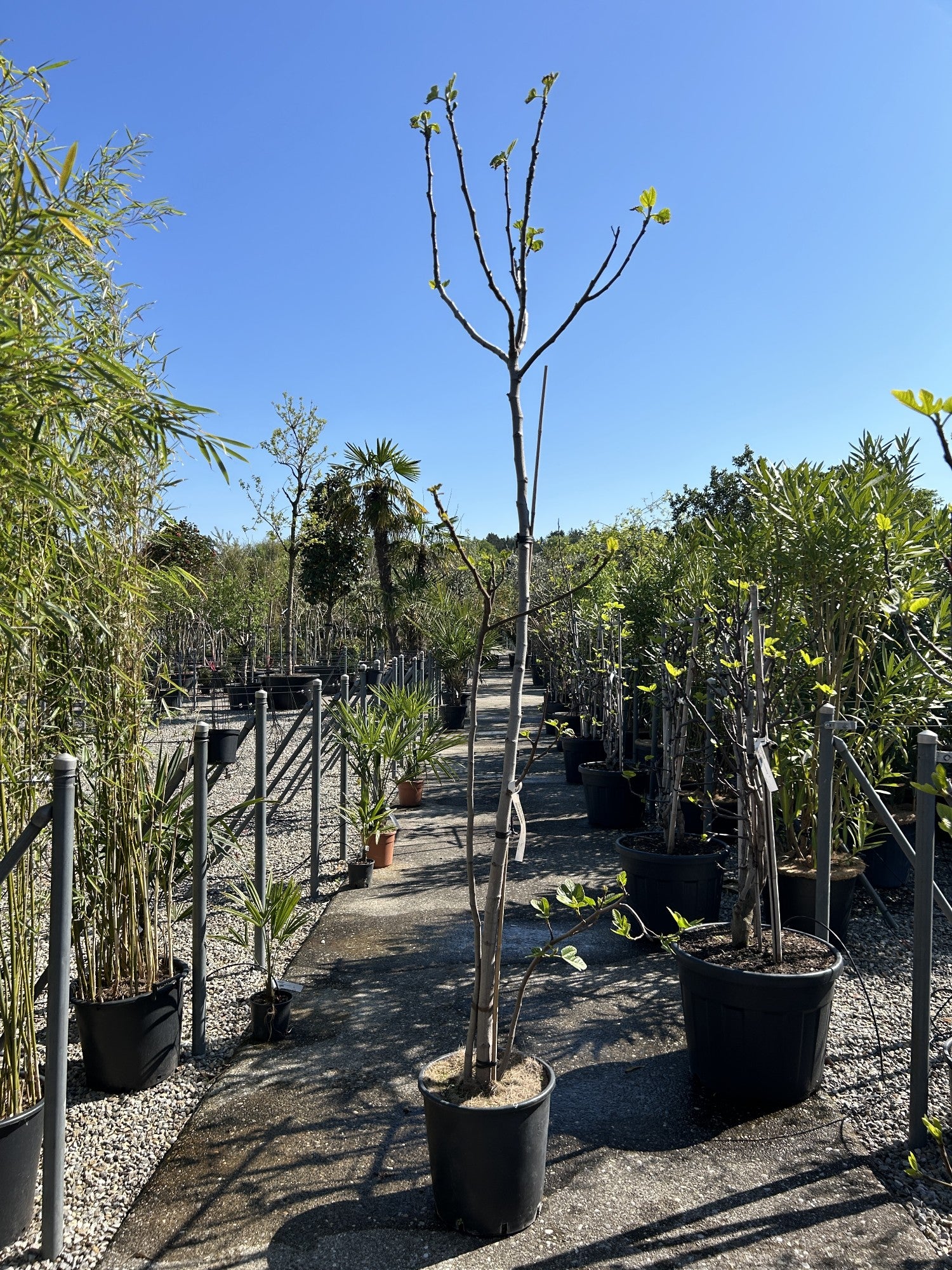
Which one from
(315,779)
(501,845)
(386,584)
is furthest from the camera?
(386,584)

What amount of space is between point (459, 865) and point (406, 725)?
1.42 meters

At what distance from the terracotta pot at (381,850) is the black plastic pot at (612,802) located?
178cm

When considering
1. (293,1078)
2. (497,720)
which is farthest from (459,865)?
(497,720)

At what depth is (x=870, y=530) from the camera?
421cm

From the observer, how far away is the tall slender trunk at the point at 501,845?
7.14 feet

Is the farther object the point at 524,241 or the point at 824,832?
the point at 824,832

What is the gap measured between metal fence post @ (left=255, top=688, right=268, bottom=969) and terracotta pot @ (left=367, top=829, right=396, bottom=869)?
7.11 feet

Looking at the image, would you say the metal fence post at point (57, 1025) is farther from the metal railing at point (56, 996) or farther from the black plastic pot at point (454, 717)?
the black plastic pot at point (454, 717)

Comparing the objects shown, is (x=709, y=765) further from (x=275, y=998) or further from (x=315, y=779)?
(x=275, y=998)

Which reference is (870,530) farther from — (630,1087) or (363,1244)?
(363,1244)

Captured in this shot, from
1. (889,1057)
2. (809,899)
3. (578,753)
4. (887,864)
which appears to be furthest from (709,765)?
(578,753)

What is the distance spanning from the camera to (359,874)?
5406mm

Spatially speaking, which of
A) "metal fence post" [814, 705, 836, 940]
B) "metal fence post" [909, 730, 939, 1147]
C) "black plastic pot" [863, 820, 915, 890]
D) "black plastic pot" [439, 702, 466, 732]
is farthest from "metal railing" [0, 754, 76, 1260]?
"black plastic pot" [439, 702, 466, 732]

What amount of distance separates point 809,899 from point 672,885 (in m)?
0.78
